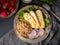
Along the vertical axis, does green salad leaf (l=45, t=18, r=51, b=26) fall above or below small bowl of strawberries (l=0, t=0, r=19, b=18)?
below

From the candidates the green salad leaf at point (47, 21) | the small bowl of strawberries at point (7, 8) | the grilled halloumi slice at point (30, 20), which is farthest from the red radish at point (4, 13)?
the green salad leaf at point (47, 21)

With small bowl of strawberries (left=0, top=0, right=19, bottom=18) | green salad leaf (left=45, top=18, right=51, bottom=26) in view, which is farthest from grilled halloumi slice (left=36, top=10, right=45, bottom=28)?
small bowl of strawberries (left=0, top=0, right=19, bottom=18)

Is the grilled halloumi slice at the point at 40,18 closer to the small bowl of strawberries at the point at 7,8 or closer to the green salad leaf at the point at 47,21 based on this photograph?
the green salad leaf at the point at 47,21

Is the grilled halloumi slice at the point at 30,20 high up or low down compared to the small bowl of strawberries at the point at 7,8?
down

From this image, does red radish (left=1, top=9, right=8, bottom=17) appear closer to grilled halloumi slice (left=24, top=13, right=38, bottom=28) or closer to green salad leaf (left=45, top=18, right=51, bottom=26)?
grilled halloumi slice (left=24, top=13, right=38, bottom=28)

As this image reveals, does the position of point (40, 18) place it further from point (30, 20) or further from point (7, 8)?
point (7, 8)

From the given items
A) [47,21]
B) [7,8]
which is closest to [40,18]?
[47,21]

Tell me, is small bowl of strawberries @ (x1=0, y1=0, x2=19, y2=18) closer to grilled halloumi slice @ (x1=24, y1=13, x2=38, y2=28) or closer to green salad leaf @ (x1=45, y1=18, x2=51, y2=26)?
grilled halloumi slice @ (x1=24, y1=13, x2=38, y2=28)

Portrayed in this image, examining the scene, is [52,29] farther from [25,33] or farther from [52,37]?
[25,33]
